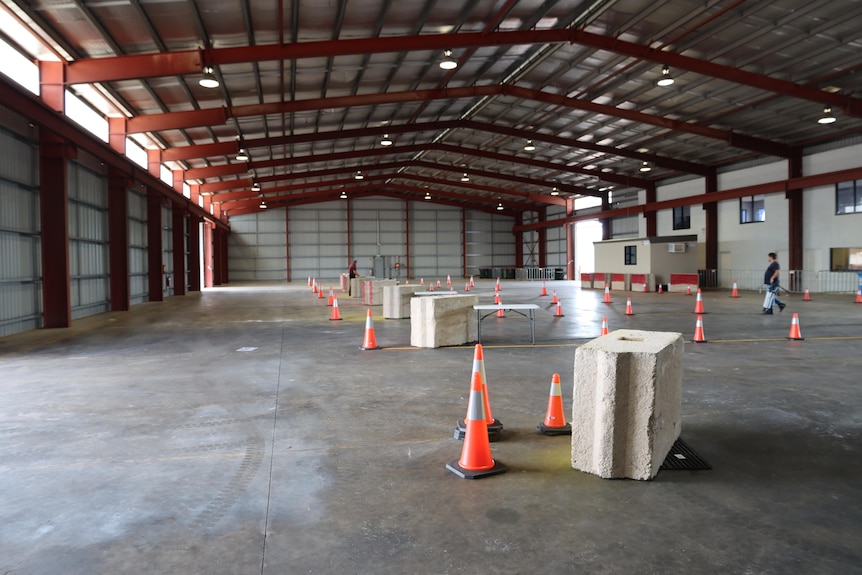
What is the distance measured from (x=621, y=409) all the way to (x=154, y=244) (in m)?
26.6

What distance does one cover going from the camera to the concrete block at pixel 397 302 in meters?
17.0

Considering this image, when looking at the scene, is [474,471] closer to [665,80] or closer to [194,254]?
[665,80]

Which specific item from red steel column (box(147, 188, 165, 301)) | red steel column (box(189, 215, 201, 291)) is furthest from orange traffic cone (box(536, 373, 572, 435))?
red steel column (box(189, 215, 201, 291))

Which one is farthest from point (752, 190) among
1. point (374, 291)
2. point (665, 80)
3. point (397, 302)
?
point (397, 302)

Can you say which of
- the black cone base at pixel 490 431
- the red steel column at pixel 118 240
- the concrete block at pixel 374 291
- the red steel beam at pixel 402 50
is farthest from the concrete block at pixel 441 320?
the red steel column at pixel 118 240

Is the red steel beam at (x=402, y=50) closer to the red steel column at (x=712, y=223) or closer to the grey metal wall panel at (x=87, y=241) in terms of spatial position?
the grey metal wall panel at (x=87, y=241)

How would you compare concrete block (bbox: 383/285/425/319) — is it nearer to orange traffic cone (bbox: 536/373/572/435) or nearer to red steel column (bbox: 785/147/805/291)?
orange traffic cone (bbox: 536/373/572/435)

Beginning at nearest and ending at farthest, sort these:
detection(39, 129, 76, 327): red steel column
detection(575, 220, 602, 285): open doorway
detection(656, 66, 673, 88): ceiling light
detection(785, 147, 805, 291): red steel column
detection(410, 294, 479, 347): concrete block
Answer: detection(410, 294, 479, 347): concrete block, detection(39, 129, 76, 327): red steel column, detection(656, 66, 673, 88): ceiling light, detection(785, 147, 805, 291): red steel column, detection(575, 220, 602, 285): open doorway

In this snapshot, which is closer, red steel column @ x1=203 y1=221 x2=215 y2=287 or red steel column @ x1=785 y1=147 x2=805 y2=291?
red steel column @ x1=785 y1=147 x2=805 y2=291

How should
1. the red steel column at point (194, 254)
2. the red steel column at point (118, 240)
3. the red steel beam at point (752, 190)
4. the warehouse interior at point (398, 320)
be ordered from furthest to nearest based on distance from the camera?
the red steel column at point (194, 254), the red steel beam at point (752, 190), the red steel column at point (118, 240), the warehouse interior at point (398, 320)

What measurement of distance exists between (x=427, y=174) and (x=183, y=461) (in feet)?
139

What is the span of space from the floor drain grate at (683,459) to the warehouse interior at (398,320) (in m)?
0.12

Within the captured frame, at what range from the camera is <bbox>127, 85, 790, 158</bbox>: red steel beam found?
63.0 feet

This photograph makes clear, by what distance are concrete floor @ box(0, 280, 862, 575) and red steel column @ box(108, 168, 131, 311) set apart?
12.8m
